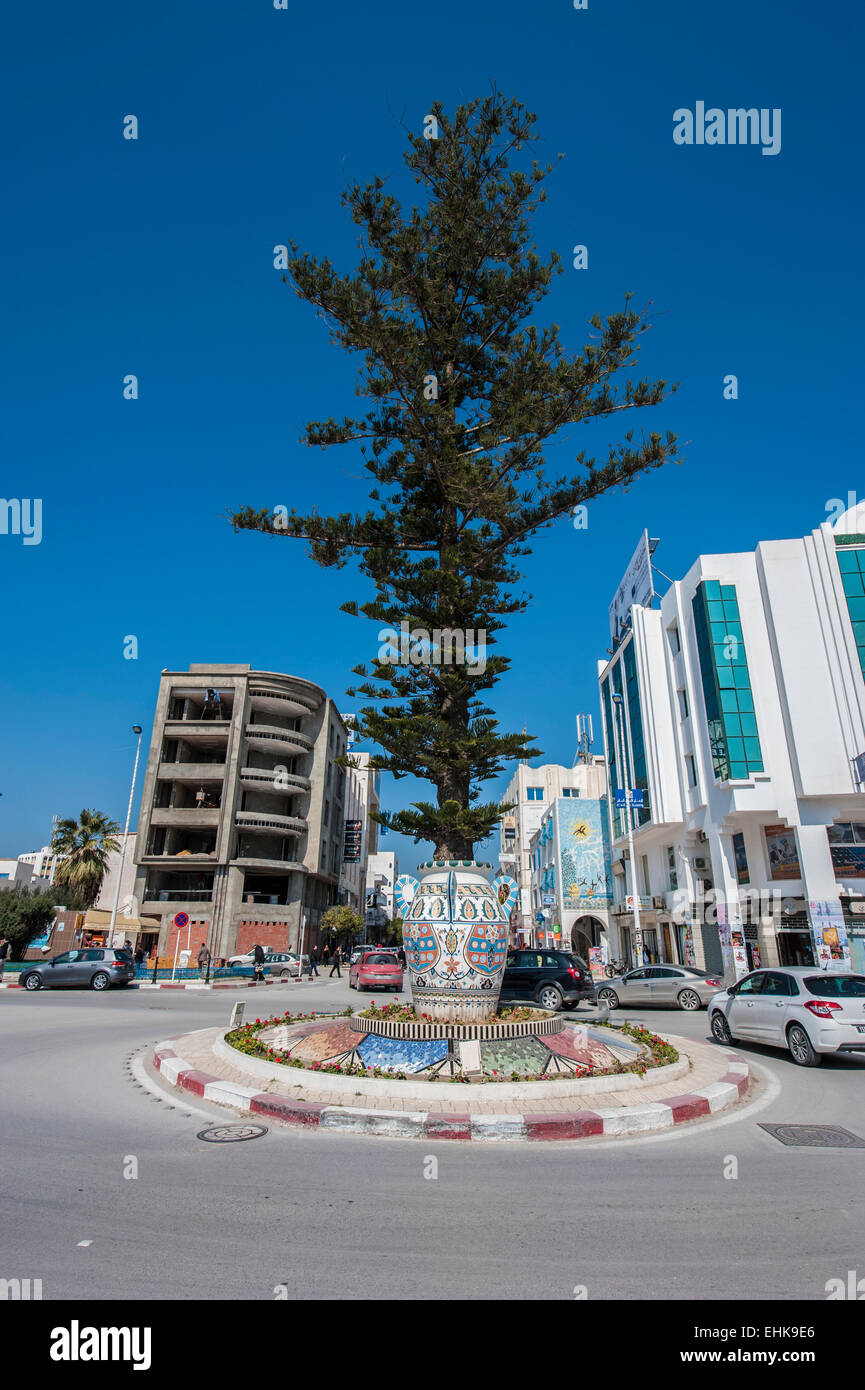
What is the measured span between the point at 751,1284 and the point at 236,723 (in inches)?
1765

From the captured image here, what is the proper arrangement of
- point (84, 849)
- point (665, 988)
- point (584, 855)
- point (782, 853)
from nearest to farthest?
point (665, 988), point (782, 853), point (84, 849), point (584, 855)

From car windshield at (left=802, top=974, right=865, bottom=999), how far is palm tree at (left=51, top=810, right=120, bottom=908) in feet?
137

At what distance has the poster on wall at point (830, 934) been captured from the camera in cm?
2452

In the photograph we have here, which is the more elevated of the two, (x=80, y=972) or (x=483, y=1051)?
(x=483, y=1051)

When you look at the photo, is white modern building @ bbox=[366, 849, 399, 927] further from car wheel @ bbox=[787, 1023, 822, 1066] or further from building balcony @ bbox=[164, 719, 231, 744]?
car wheel @ bbox=[787, 1023, 822, 1066]

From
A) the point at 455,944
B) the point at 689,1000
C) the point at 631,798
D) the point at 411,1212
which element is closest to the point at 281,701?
the point at 631,798

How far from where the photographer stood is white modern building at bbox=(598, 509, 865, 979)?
85.9ft

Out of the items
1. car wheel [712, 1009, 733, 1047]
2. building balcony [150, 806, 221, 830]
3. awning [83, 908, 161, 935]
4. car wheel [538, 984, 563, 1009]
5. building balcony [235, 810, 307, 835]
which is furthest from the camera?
building balcony [235, 810, 307, 835]

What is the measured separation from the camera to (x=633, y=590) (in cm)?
3956

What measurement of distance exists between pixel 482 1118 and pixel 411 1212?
1.98 m

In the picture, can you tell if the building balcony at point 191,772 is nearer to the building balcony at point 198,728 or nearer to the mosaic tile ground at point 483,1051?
the building balcony at point 198,728

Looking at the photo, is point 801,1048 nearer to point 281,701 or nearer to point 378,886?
point 281,701

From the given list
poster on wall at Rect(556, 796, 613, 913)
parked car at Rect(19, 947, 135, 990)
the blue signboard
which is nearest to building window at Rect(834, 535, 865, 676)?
the blue signboard
